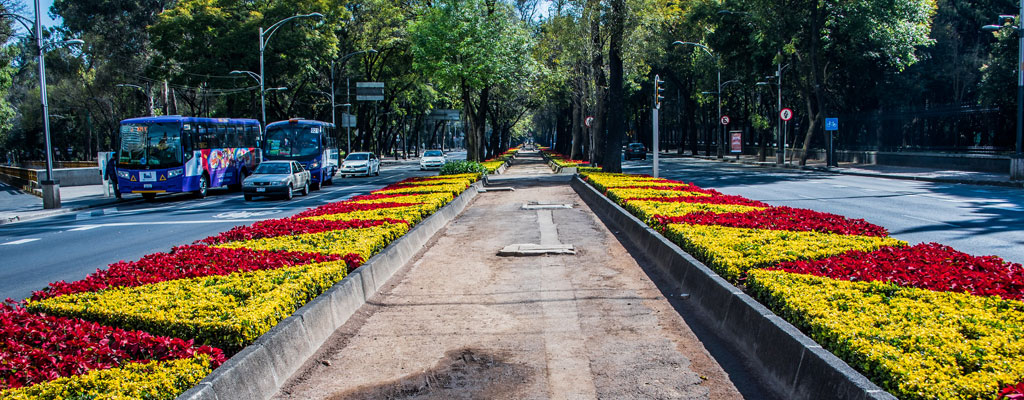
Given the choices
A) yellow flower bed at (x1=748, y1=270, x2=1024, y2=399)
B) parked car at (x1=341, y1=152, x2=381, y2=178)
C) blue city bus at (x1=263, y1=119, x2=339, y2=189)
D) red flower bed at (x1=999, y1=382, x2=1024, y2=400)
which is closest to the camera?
red flower bed at (x1=999, y1=382, x2=1024, y2=400)

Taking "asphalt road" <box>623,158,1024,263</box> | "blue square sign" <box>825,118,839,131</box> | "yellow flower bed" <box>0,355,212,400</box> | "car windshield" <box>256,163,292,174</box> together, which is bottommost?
"asphalt road" <box>623,158,1024,263</box>

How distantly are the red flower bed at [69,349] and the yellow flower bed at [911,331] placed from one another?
417cm

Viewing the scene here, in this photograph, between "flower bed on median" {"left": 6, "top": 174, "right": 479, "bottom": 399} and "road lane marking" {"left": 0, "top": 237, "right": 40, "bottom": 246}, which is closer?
"flower bed on median" {"left": 6, "top": 174, "right": 479, "bottom": 399}

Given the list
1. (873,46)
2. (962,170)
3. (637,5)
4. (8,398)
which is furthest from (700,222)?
(873,46)

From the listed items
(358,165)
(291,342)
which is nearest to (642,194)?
(291,342)

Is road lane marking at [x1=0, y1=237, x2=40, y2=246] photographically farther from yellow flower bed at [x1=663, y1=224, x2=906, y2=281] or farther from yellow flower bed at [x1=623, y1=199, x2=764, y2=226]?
yellow flower bed at [x1=663, y1=224, x2=906, y2=281]

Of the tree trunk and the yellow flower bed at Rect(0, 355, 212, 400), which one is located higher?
the tree trunk

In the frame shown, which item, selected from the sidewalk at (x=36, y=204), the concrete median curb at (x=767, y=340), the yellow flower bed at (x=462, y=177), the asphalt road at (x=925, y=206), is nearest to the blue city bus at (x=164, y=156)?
the sidewalk at (x=36, y=204)

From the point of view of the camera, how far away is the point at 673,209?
14008 mm

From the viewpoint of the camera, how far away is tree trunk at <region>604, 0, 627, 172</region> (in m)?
29.0

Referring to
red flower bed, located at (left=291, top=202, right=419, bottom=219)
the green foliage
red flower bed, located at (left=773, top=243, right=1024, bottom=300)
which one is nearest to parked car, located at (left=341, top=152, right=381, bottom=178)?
the green foliage

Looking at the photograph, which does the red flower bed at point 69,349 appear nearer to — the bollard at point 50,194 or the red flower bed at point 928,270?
the red flower bed at point 928,270

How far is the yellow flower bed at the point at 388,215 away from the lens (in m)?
13.7

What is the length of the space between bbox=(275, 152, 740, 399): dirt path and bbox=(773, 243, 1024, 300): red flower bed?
1596 millimetres
